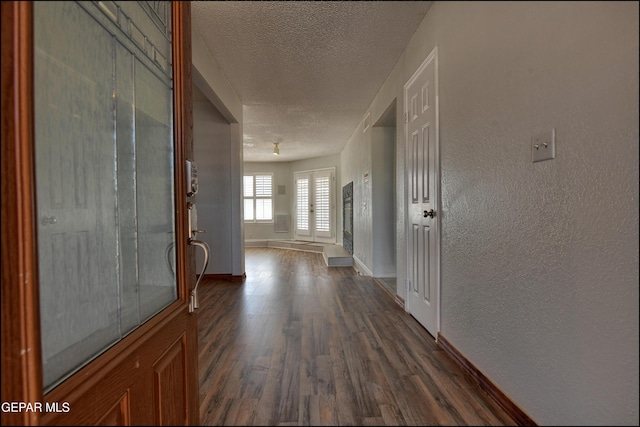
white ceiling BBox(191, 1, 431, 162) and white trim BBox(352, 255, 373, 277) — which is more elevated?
white ceiling BBox(191, 1, 431, 162)

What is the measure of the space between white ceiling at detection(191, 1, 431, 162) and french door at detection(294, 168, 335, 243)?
247cm

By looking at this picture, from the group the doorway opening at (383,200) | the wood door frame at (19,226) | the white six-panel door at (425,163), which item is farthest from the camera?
the doorway opening at (383,200)

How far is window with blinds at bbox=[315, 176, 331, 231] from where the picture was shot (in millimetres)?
8297

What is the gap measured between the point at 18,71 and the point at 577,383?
131 cm

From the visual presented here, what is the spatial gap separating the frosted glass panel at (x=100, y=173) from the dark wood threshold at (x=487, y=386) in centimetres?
87


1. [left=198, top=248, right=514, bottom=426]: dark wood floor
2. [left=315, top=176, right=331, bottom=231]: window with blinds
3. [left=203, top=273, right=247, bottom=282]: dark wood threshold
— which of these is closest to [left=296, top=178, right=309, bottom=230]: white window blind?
[left=315, top=176, right=331, bottom=231]: window with blinds

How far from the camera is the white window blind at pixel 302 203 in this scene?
29.0 feet

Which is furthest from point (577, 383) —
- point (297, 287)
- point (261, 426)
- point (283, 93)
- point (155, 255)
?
point (297, 287)

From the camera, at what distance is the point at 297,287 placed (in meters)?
4.11

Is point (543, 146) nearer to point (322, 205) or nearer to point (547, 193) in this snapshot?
point (547, 193)

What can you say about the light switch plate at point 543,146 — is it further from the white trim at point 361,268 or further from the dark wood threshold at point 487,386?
the white trim at point 361,268

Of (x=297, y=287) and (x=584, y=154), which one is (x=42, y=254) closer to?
(x=584, y=154)

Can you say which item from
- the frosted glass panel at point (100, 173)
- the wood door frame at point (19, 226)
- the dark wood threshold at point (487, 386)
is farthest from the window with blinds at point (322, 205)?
the wood door frame at point (19, 226)

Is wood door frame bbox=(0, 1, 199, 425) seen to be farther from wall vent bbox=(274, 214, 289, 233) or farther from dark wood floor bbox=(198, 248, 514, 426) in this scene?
wall vent bbox=(274, 214, 289, 233)
